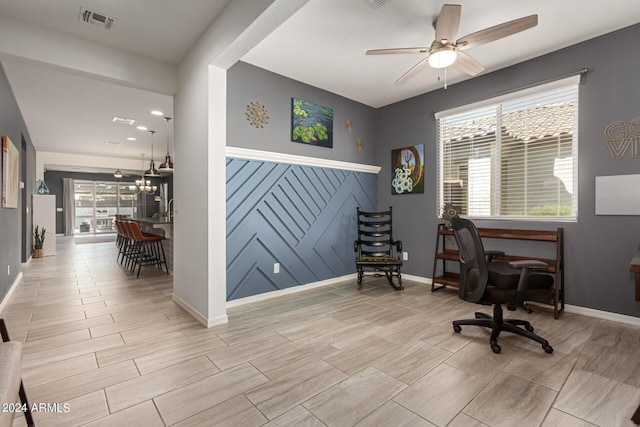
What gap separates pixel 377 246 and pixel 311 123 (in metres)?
2.02

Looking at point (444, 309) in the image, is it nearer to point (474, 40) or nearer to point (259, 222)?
point (259, 222)

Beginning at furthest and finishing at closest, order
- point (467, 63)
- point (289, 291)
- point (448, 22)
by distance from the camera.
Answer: point (289, 291) → point (467, 63) → point (448, 22)

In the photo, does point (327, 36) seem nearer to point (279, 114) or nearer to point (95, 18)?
point (279, 114)

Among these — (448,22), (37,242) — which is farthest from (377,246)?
(37,242)

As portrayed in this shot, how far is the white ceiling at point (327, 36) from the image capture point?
242 centimetres

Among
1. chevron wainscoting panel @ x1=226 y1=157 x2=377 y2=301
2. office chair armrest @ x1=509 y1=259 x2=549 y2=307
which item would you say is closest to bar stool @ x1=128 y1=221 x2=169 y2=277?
chevron wainscoting panel @ x1=226 y1=157 x2=377 y2=301

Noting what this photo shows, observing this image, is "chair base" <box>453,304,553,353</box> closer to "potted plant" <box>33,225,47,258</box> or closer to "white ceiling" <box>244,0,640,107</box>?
"white ceiling" <box>244,0,640,107</box>

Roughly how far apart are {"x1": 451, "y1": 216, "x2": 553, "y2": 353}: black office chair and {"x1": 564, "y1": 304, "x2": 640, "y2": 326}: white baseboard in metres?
1.00

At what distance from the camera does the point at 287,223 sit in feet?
12.4

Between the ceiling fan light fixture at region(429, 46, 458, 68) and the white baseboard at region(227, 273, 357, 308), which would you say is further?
the white baseboard at region(227, 273, 357, 308)

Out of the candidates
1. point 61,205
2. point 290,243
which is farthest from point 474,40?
point 61,205

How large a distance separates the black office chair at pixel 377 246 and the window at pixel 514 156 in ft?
2.67

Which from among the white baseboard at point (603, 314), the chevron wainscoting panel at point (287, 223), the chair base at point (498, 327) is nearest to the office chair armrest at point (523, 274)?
the chair base at point (498, 327)

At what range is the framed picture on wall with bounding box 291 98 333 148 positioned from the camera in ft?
12.6
